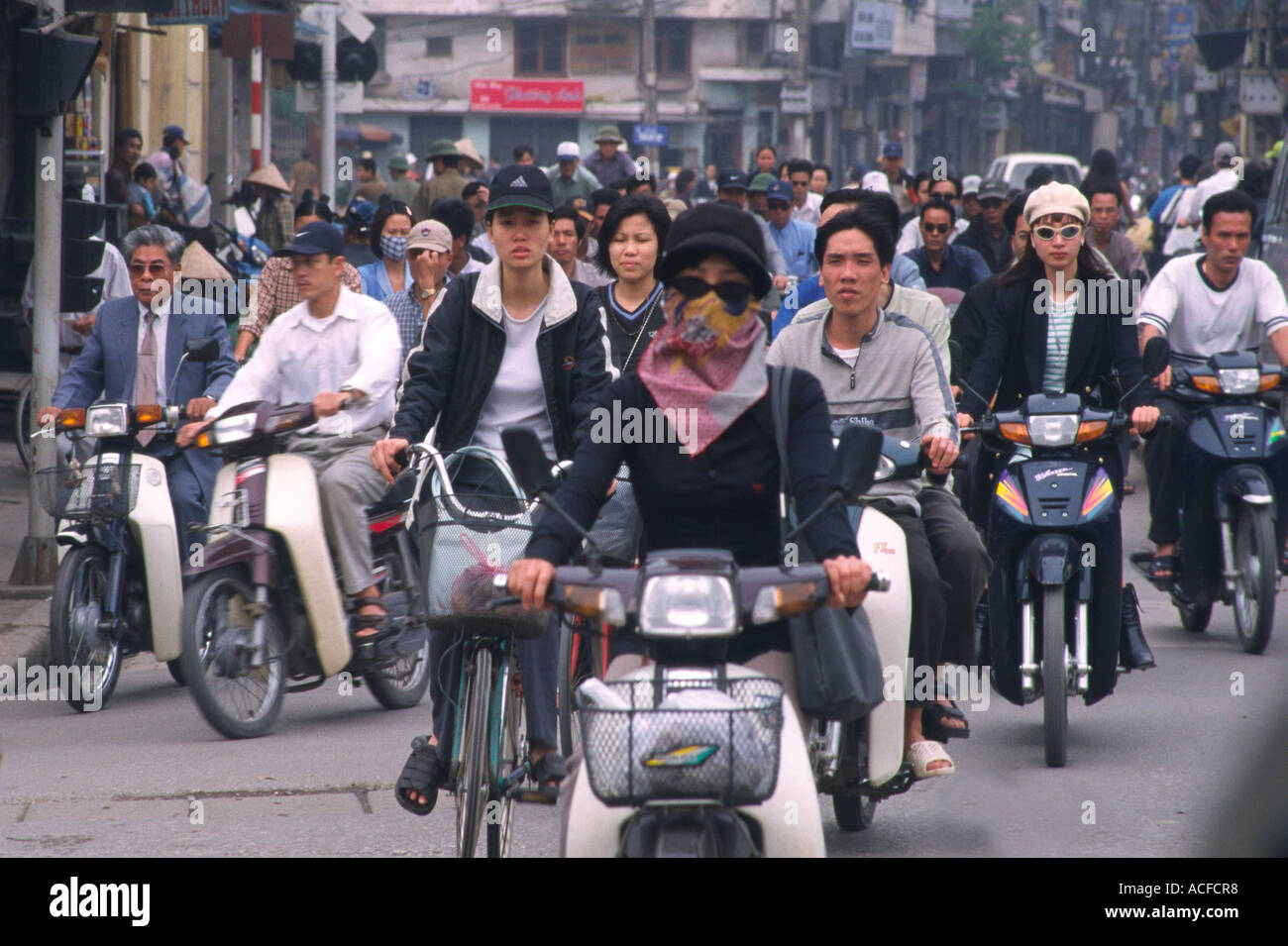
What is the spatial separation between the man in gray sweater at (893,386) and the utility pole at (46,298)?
17.5ft

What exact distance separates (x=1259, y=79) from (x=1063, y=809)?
65.4 feet

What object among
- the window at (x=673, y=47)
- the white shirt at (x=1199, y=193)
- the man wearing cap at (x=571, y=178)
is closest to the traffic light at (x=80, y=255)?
the man wearing cap at (x=571, y=178)

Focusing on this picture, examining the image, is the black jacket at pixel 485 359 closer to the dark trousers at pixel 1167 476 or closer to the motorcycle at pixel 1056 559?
the motorcycle at pixel 1056 559

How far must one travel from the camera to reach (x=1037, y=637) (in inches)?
257

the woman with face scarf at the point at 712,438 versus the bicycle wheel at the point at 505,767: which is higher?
the woman with face scarf at the point at 712,438

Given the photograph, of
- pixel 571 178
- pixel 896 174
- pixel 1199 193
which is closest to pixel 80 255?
pixel 571 178

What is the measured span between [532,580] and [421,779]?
54.3 inches

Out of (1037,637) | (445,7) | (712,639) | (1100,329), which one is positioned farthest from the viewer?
(445,7)

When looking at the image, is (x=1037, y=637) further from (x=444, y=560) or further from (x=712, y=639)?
(x=712, y=639)

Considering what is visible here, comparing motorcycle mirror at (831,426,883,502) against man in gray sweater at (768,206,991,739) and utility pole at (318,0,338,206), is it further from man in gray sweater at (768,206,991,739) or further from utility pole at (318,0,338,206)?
utility pole at (318,0,338,206)

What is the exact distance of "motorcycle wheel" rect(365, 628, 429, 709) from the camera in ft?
25.8

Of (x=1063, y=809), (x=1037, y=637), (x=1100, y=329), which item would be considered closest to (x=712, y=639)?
(x=1063, y=809)

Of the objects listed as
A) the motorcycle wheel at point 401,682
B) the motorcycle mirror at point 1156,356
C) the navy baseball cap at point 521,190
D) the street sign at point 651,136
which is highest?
the street sign at point 651,136

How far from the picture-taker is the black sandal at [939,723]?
18.0 ft
